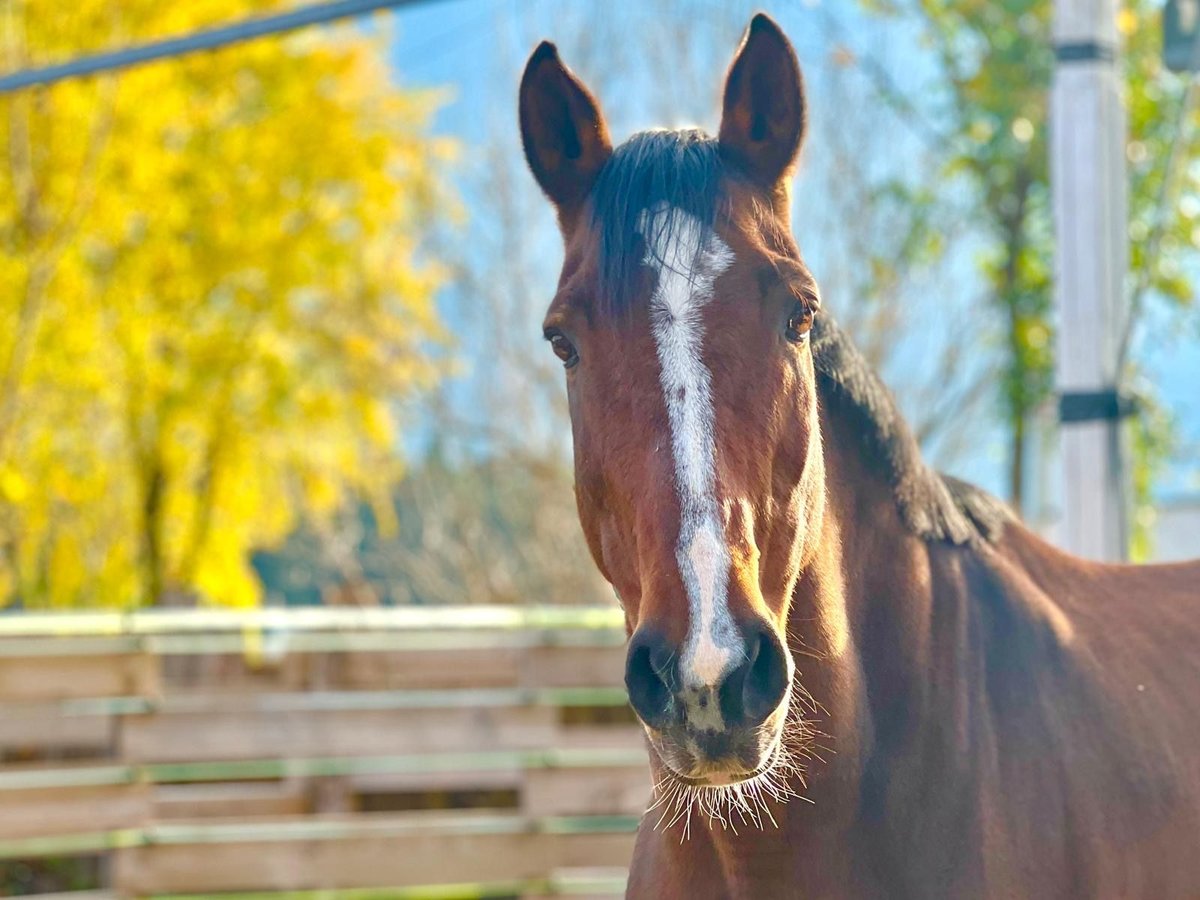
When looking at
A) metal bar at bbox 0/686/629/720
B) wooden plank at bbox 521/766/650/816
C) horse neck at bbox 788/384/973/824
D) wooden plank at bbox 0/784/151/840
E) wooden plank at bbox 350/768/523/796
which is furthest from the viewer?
wooden plank at bbox 350/768/523/796

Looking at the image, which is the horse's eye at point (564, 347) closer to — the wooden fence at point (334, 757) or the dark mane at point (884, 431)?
the dark mane at point (884, 431)

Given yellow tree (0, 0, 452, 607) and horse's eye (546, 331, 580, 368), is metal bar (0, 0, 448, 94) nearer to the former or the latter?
horse's eye (546, 331, 580, 368)

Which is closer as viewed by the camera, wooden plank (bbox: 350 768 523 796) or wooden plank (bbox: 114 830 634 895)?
wooden plank (bbox: 114 830 634 895)

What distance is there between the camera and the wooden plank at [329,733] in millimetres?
5570

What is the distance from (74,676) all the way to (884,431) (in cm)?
416

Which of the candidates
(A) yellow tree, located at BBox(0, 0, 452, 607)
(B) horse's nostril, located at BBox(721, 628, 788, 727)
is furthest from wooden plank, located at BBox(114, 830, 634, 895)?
(A) yellow tree, located at BBox(0, 0, 452, 607)

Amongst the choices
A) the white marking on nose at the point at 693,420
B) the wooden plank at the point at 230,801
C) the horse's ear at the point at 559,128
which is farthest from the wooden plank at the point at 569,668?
the white marking on nose at the point at 693,420

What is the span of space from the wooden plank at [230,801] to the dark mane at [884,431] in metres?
4.38

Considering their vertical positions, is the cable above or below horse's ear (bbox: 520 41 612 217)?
above

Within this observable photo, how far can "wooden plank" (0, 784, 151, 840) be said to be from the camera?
5.29 metres

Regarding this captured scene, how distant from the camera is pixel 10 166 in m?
13.7

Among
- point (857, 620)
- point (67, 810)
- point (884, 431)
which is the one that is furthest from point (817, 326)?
point (67, 810)

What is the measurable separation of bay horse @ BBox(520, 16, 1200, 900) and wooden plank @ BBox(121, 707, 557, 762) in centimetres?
367

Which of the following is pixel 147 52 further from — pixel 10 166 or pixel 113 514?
pixel 113 514
